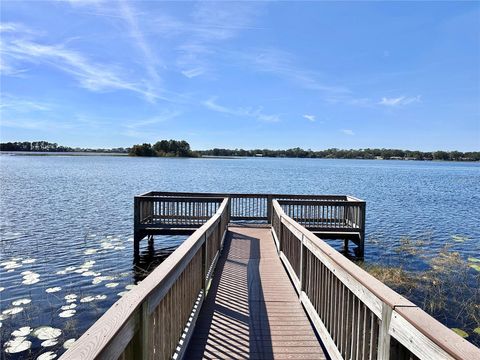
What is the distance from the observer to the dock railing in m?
1.82

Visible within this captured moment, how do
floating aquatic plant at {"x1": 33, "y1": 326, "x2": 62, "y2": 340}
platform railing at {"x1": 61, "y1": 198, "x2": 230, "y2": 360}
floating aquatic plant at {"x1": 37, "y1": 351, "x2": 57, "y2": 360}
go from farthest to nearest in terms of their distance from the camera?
floating aquatic plant at {"x1": 33, "y1": 326, "x2": 62, "y2": 340} < floating aquatic plant at {"x1": 37, "y1": 351, "x2": 57, "y2": 360} < platform railing at {"x1": 61, "y1": 198, "x2": 230, "y2": 360}

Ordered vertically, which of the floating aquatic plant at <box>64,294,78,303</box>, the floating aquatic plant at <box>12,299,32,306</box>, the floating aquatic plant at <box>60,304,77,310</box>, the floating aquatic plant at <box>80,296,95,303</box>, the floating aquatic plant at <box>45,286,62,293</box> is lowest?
the floating aquatic plant at <box>80,296,95,303</box>

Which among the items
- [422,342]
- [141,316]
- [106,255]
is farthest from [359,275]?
[106,255]

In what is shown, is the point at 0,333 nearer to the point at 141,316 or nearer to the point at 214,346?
the point at 214,346

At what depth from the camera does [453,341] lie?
1695 mm

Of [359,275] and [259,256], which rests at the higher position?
[359,275]

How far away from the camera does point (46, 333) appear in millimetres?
6312

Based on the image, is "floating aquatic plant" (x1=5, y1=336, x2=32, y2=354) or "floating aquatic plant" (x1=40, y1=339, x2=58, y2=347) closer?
"floating aquatic plant" (x1=5, y1=336, x2=32, y2=354)

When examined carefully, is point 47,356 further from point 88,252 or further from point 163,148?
point 163,148

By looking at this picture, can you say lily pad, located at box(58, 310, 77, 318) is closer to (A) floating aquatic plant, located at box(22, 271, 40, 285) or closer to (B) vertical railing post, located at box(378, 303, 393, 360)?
(A) floating aquatic plant, located at box(22, 271, 40, 285)

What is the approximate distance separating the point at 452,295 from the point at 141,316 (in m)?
8.45

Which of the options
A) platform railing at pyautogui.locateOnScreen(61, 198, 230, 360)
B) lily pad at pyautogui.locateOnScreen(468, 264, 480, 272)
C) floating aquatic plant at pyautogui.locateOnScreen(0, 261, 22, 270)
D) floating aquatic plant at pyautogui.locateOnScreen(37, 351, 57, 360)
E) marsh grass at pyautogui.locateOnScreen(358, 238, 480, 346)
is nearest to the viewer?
platform railing at pyautogui.locateOnScreen(61, 198, 230, 360)

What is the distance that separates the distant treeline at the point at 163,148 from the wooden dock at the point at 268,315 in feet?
461

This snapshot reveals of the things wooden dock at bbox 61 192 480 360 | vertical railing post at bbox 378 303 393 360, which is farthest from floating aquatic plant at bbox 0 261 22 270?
vertical railing post at bbox 378 303 393 360
